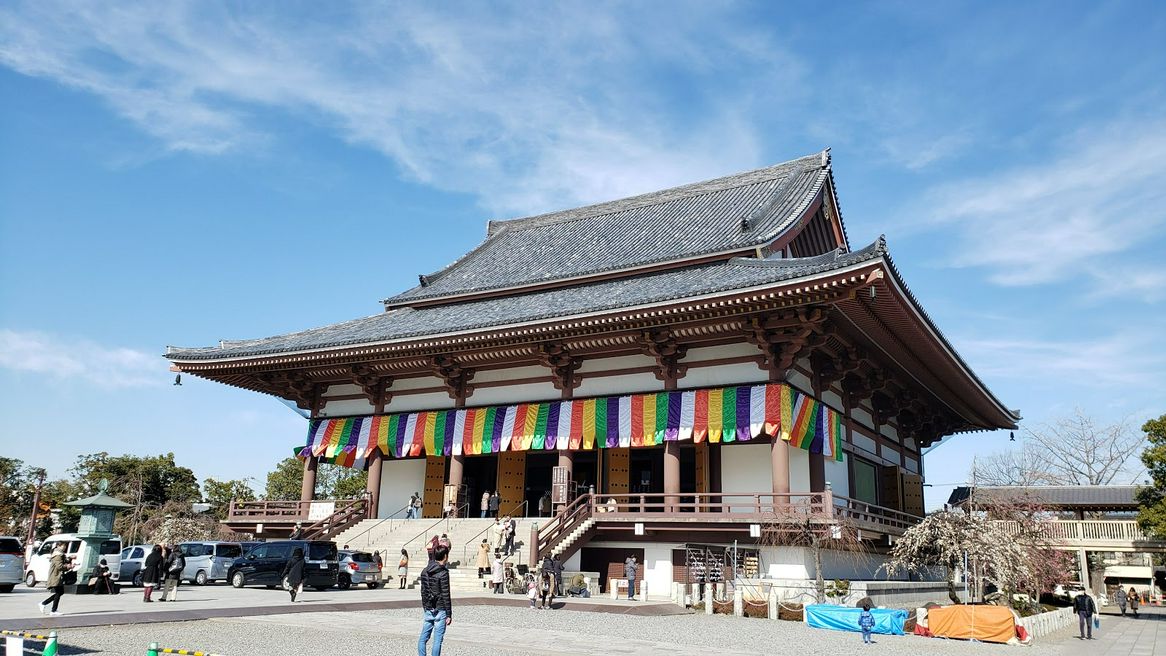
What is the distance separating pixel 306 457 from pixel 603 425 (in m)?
13.8

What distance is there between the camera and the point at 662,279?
30.5 metres

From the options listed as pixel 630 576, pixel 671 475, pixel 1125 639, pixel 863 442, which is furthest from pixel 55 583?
pixel 1125 639

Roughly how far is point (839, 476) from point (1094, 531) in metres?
24.0

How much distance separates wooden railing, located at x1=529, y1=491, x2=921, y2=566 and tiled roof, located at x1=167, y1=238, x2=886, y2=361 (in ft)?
19.7

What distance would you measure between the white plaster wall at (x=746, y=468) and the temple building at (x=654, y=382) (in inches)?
2.7

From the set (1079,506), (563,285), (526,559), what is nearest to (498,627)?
(526,559)

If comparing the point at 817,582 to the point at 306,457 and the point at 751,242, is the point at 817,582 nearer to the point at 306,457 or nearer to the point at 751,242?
the point at 751,242

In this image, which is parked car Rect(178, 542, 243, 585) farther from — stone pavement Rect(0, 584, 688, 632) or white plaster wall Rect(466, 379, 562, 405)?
white plaster wall Rect(466, 379, 562, 405)

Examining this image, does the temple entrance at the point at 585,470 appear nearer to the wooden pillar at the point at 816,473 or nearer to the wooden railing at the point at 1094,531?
the wooden pillar at the point at 816,473

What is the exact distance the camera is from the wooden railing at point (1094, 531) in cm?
4341

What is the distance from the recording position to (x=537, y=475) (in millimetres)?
32625

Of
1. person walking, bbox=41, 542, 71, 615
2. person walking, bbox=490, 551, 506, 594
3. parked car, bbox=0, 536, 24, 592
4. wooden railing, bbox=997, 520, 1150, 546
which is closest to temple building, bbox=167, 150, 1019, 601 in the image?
person walking, bbox=490, 551, 506, 594

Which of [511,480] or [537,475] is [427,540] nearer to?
[511,480]

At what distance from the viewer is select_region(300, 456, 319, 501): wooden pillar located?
33719 mm
